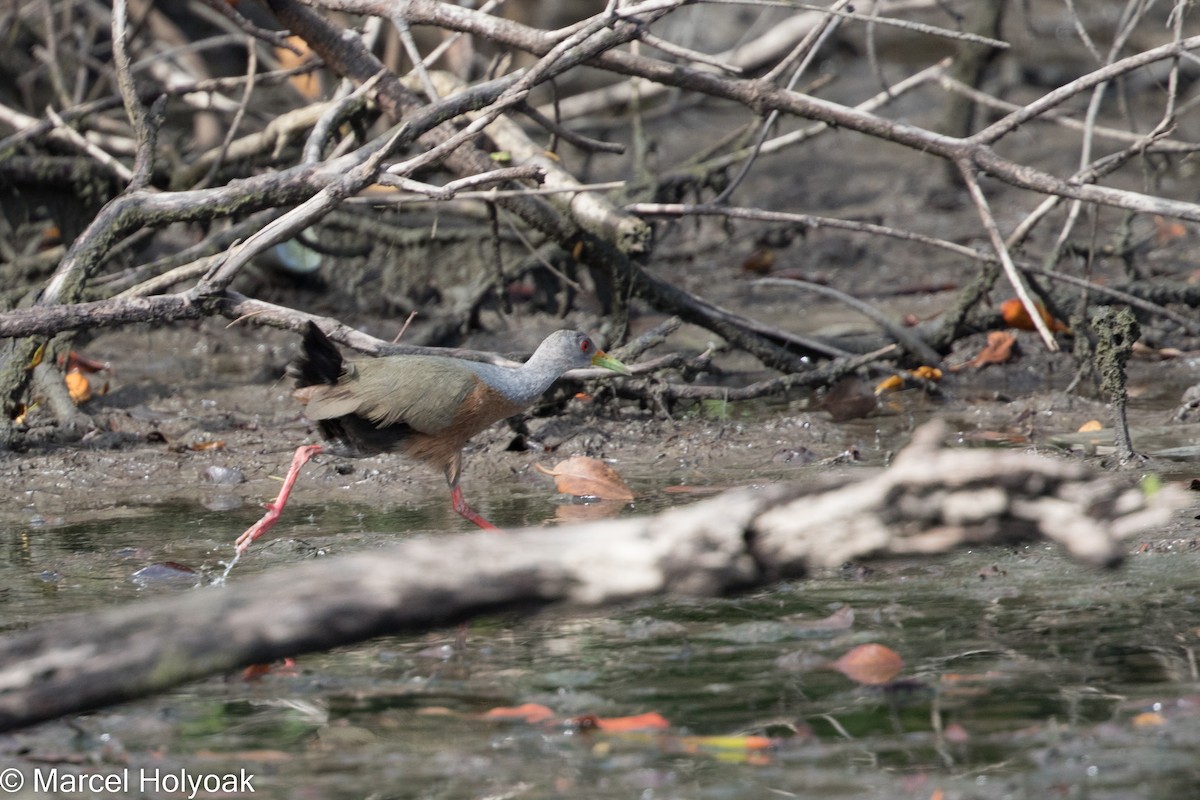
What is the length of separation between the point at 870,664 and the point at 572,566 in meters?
1.18

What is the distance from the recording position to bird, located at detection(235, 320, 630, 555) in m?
5.57

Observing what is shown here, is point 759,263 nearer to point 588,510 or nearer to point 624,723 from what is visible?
point 588,510

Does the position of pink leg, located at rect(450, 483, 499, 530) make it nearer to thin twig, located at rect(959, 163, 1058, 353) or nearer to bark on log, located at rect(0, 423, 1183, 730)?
thin twig, located at rect(959, 163, 1058, 353)

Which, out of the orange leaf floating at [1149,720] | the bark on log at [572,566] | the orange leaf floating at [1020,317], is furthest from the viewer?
the orange leaf floating at [1020,317]

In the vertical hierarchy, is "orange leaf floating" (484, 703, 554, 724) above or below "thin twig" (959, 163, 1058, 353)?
below

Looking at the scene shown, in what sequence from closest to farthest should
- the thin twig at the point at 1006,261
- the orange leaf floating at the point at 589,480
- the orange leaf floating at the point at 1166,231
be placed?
the thin twig at the point at 1006,261, the orange leaf floating at the point at 589,480, the orange leaf floating at the point at 1166,231

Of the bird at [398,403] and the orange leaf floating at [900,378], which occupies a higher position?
the orange leaf floating at [900,378]

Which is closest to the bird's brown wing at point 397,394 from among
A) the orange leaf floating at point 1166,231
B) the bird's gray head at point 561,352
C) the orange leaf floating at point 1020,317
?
the bird's gray head at point 561,352

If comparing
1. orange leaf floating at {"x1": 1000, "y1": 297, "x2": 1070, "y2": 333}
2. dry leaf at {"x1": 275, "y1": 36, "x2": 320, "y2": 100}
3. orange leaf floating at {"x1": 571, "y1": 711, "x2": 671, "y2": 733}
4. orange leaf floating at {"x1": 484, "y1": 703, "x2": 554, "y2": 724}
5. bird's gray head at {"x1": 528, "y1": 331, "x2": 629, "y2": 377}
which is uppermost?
dry leaf at {"x1": 275, "y1": 36, "x2": 320, "y2": 100}

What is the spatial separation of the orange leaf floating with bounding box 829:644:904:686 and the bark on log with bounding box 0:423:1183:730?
2.43 ft

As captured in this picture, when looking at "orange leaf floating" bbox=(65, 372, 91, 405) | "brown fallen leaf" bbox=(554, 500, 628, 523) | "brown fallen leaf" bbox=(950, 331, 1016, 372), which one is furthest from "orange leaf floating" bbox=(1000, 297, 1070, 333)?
"orange leaf floating" bbox=(65, 372, 91, 405)

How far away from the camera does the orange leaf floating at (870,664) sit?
364cm

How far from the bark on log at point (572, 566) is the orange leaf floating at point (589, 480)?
9.83ft

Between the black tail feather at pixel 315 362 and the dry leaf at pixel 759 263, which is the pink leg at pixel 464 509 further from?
the dry leaf at pixel 759 263
